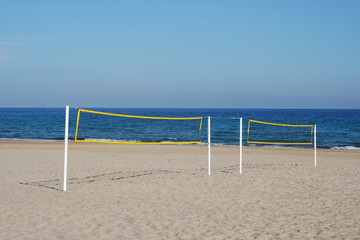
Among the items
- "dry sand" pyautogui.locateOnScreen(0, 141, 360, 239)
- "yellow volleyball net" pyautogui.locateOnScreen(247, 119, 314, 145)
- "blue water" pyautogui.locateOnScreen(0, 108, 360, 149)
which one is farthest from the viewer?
"blue water" pyautogui.locateOnScreen(0, 108, 360, 149)

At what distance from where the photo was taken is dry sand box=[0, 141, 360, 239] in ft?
17.9

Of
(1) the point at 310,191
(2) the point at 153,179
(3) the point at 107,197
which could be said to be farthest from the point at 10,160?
(1) the point at 310,191

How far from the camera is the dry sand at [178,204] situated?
5461 millimetres

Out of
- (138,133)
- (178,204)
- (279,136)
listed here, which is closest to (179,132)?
(138,133)

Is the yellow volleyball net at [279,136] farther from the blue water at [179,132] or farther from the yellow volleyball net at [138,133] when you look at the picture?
the yellow volleyball net at [138,133]

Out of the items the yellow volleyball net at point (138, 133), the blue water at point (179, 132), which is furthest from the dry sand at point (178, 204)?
the yellow volleyball net at point (138, 133)

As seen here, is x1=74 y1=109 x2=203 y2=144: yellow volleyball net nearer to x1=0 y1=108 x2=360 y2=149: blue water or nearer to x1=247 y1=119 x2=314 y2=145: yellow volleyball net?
x1=0 y1=108 x2=360 y2=149: blue water

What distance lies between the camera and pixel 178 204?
7.14 m

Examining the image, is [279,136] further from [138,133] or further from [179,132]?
[138,133]

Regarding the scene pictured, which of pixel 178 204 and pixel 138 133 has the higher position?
pixel 178 204

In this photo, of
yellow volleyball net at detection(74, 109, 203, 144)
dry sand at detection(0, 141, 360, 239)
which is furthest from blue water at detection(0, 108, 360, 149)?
dry sand at detection(0, 141, 360, 239)

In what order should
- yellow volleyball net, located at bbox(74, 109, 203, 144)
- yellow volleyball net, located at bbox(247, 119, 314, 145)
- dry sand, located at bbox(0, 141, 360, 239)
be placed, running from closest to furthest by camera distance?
dry sand, located at bbox(0, 141, 360, 239)
yellow volleyball net, located at bbox(74, 109, 203, 144)
yellow volleyball net, located at bbox(247, 119, 314, 145)

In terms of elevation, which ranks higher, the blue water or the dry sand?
the dry sand

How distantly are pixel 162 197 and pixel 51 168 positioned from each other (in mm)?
5125
